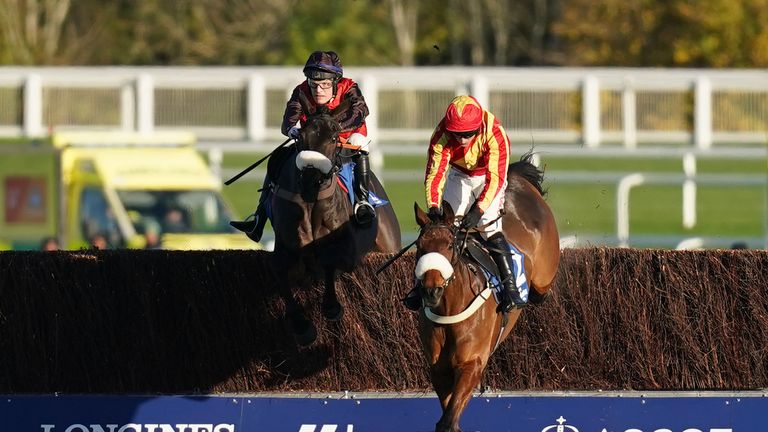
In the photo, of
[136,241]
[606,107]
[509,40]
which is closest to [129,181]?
[136,241]

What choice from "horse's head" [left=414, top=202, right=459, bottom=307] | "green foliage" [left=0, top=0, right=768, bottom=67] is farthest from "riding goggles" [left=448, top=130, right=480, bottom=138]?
"green foliage" [left=0, top=0, right=768, bottom=67]

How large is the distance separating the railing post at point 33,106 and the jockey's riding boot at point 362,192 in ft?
45.6

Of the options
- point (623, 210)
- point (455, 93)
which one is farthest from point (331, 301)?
point (455, 93)

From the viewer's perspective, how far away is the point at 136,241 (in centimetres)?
1630

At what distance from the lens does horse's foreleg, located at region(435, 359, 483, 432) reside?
731cm

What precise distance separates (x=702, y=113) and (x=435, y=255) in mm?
16070

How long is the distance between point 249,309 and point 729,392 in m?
2.68

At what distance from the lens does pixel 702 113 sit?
73.8 feet

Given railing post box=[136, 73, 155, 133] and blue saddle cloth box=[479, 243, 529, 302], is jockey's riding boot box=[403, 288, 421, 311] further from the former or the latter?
railing post box=[136, 73, 155, 133]

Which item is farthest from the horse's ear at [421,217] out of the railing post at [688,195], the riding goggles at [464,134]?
the railing post at [688,195]

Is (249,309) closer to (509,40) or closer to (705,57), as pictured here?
(705,57)

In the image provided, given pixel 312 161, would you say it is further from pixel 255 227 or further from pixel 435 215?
pixel 435 215

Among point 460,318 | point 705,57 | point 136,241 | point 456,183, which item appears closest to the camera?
point 460,318

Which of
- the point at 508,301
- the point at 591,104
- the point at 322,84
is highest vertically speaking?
the point at 322,84
